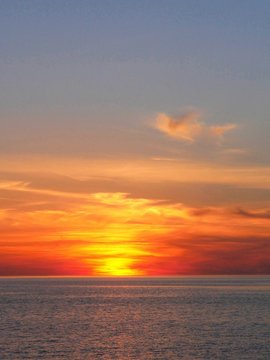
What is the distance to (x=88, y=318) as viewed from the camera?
374ft

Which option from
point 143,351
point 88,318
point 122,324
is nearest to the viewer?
point 143,351

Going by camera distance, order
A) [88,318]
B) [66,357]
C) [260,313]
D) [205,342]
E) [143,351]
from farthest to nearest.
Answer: [260,313]
[88,318]
[205,342]
[143,351]
[66,357]

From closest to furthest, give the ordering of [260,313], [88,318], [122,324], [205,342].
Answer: [205,342] < [122,324] < [88,318] < [260,313]

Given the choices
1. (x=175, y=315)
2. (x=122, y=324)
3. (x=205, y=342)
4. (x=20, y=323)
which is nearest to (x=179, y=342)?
(x=205, y=342)

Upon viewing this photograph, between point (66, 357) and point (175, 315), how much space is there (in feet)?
189

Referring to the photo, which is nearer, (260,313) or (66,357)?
(66,357)

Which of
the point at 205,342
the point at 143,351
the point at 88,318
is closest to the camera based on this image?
the point at 143,351

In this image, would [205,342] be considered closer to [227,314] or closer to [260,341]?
[260,341]

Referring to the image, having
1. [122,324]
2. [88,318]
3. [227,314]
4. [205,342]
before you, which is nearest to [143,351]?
[205,342]

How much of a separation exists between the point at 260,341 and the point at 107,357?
71.4 feet

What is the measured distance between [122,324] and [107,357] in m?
36.0

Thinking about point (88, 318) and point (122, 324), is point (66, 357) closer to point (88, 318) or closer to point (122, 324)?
point (122, 324)

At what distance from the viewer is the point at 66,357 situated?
64.3 m

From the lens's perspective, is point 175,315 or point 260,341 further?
point 175,315
